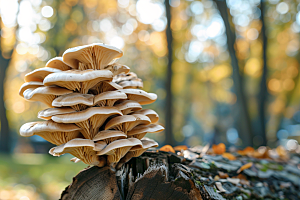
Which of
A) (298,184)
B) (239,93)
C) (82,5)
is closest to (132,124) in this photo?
(298,184)

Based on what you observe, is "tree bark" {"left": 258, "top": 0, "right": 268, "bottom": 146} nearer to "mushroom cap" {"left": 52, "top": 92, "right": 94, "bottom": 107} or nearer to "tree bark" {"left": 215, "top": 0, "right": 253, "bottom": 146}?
"tree bark" {"left": 215, "top": 0, "right": 253, "bottom": 146}

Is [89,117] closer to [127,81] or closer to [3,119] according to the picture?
[127,81]

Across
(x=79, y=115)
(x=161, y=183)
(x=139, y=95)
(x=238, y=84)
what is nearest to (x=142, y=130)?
(x=139, y=95)

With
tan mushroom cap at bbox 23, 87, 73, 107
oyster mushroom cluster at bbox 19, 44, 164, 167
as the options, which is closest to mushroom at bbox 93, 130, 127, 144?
oyster mushroom cluster at bbox 19, 44, 164, 167

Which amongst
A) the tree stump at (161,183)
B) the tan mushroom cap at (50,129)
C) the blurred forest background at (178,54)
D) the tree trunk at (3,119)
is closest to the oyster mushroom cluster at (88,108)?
the tan mushroom cap at (50,129)

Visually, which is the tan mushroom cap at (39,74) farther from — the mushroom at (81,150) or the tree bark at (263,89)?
the tree bark at (263,89)
